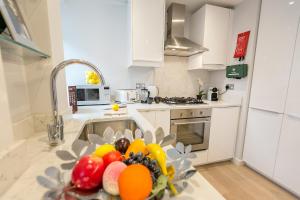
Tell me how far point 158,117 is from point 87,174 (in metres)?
1.38

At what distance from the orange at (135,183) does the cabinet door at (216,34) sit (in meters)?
2.05

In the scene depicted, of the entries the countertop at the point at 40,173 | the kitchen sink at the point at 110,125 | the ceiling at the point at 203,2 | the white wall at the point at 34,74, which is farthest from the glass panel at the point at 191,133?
the ceiling at the point at 203,2

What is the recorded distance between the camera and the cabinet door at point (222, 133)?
1.91 meters

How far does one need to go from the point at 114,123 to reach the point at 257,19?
2.10 m

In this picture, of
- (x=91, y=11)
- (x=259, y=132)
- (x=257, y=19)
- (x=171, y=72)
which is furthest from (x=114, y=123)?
(x=257, y=19)

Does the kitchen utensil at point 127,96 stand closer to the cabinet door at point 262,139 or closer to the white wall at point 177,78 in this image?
the white wall at point 177,78

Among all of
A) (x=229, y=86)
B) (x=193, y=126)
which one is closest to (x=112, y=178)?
(x=193, y=126)

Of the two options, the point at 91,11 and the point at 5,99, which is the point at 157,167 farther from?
the point at 91,11

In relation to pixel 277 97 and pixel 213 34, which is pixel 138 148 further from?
pixel 213 34

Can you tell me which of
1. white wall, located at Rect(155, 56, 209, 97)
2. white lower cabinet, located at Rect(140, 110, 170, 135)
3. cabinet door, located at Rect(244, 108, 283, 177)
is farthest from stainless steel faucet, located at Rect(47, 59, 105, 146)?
cabinet door, located at Rect(244, 108, 283, 177)

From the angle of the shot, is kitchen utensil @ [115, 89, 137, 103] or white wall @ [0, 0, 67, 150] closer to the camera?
white wall @ [0, 0, 67, 150]

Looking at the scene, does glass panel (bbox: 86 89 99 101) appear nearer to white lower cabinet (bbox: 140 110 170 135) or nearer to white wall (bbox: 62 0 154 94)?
white wall (bbox: 62 0 154 94)

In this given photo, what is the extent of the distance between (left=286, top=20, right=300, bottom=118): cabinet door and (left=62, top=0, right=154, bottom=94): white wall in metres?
1.70

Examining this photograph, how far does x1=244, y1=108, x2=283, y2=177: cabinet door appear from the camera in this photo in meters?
1.60
